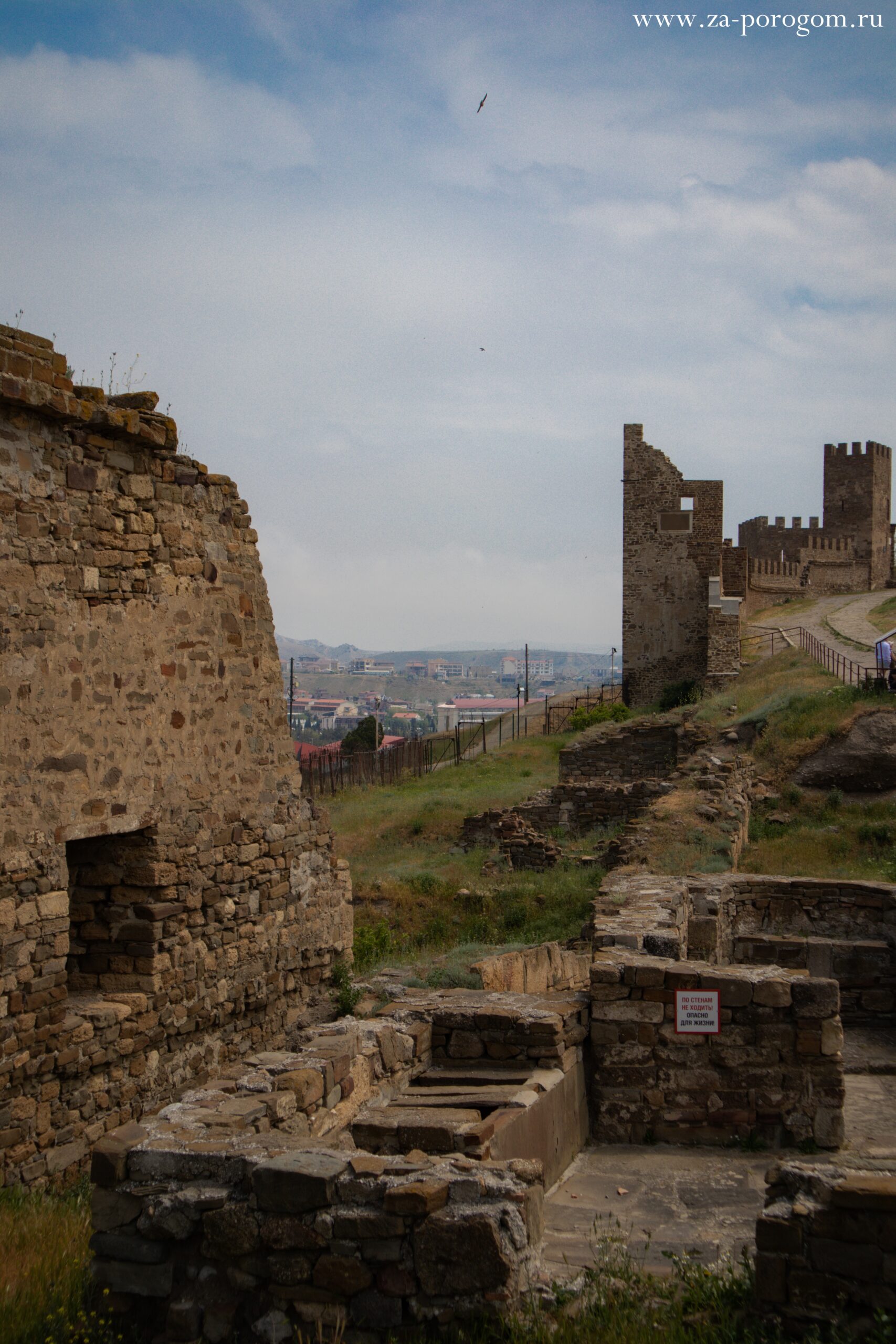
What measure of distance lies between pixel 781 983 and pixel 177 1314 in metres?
3.97

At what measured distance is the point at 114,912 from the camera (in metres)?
7.43

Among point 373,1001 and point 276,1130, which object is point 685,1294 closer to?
point 276,1130

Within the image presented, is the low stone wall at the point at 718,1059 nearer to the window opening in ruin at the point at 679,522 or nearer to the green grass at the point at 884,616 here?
the green grass at the point at 884,616

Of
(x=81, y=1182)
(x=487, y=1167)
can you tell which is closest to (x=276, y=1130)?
(x=487, y=1167)

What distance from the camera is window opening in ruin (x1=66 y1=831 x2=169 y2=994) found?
7.36 metres

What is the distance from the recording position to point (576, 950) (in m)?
10.8

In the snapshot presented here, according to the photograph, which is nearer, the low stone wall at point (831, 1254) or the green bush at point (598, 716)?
the low stone wall at point (831, 1254)

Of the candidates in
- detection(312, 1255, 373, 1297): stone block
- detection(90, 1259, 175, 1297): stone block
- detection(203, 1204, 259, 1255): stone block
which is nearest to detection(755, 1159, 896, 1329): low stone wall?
detection(312, 1255, 373, 1297): stone block

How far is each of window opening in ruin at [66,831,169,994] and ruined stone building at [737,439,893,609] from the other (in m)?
53.3

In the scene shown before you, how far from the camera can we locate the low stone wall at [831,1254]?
159 inches

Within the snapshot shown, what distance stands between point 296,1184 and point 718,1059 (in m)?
3.50

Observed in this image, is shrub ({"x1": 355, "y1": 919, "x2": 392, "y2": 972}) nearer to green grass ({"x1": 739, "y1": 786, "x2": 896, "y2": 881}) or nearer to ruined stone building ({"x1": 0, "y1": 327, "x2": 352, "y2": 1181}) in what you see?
ruined stone building ({"x1": 0, "y1": 327, "x2": 352, "y2": 1181})

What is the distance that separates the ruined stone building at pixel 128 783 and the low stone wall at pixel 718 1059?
2.77m

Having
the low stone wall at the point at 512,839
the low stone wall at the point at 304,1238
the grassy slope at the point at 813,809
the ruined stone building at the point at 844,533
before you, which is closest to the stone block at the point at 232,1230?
the low stone wall at the point at 304,1238
